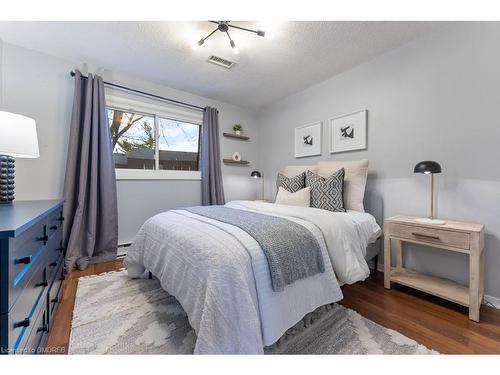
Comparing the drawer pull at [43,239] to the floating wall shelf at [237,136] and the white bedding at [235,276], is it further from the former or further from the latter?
the floating wall shelf at [237,136]

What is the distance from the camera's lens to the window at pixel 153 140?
290 cm

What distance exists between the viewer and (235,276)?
104cm

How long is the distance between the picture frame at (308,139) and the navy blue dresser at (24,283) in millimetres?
2851

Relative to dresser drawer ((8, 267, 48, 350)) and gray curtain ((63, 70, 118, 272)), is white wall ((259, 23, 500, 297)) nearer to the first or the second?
dresser drawer ((8, 267, 48, 350))

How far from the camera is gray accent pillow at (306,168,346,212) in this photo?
7.33 feet

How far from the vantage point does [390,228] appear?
6.36ft

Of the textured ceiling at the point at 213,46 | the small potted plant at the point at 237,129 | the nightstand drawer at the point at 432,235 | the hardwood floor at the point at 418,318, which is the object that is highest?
the textured ceiling at the point at 213,46

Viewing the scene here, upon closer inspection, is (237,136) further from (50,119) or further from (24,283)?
(24,283)

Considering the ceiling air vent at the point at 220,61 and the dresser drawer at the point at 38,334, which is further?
the ceiling air vent at the point at 220,61

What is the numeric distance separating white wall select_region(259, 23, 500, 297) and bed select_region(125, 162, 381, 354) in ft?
2.70

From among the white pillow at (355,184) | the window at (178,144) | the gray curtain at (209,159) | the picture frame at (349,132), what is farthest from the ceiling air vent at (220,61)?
the white pillow at (355,184)

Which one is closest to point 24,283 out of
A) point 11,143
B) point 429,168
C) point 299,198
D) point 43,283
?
point 43,283

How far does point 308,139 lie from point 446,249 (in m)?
1.99
